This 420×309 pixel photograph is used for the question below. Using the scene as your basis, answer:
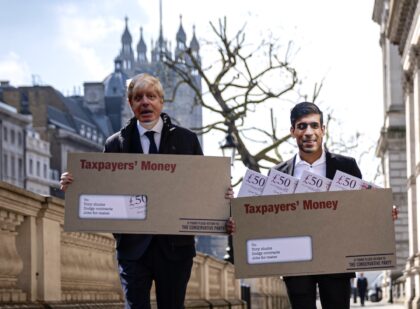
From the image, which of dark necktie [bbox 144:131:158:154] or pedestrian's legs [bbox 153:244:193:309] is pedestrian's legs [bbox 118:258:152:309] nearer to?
pedestrian's legs [bbox 153:244:193:309]

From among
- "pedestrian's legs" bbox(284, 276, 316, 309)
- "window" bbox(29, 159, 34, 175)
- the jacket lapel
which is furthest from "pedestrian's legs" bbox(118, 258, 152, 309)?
"window" bbox(29, 159, 34, 175)

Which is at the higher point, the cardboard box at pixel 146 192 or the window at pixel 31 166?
the window at pixel 31 166

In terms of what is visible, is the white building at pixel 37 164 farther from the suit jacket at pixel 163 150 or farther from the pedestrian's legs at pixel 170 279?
the pedestrian's legs at pixel 170 279

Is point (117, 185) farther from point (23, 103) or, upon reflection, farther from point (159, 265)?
point (23, 103)

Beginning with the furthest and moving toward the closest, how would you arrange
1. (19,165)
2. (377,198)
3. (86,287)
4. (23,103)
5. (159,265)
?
1. (23,103)
2. (19,165)
3. (86,287)
4. (377,198)
5. (159,265)

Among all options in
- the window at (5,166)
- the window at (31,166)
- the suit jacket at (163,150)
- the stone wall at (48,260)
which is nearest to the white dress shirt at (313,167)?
the suit jacket at (163,150)

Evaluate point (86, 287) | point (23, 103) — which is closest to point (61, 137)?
point (23, 103)

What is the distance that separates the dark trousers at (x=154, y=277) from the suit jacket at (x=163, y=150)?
0.13 ft

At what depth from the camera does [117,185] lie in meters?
8.69

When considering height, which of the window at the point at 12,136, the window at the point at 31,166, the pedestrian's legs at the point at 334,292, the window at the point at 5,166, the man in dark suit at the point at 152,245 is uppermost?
the window at the point at 12,136

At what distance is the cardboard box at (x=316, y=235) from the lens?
8.90 metres

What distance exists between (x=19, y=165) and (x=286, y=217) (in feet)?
368

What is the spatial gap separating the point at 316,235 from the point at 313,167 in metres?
0.43

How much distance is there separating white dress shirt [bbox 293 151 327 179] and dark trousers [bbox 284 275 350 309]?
0.62m
